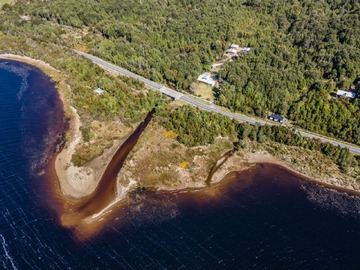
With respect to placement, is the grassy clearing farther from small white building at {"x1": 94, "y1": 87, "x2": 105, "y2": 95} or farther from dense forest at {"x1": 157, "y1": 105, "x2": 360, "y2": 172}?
small white building at {"x1": 94, "y1": 87, "x2": 105, "y2": 95}

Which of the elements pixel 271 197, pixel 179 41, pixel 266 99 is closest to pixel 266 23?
pixel 179 41

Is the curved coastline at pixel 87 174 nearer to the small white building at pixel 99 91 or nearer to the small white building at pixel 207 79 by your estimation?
the small white building at pixel 99 91

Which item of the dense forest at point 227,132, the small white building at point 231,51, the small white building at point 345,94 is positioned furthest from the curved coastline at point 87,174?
the small white building at point 231,51

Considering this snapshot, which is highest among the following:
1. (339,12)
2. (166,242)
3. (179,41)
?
(339,12)

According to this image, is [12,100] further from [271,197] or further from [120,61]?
[271,197]

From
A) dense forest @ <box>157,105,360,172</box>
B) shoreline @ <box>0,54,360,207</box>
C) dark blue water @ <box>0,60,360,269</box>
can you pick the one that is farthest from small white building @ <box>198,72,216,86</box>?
dark blue water @ <box>0,60,360,269</box>

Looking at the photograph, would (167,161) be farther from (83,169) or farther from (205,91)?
(205,91)
